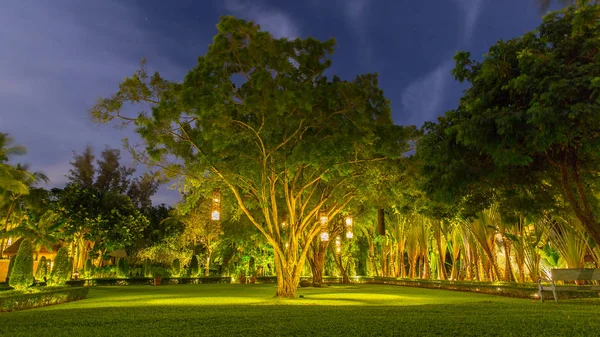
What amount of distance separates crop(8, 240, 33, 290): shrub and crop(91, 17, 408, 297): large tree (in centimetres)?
559

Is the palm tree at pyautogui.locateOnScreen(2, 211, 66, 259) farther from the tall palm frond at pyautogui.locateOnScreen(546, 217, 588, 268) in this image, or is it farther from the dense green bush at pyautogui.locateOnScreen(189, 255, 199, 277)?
the tall palm frond at pyautogui.locateOnScreen(546, 217, 588, 268)

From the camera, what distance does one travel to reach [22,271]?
48.9ft

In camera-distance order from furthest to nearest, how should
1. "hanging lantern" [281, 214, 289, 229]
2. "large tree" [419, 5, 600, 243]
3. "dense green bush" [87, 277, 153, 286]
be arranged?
"dense green bush" [87, 277, 153, 286]
"hanging lantern" [281, 214, 289, 229]
"large tree" [419, 5, 600, 243]

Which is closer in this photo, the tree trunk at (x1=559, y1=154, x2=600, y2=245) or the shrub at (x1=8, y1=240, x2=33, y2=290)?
A: the tree trunk at (x1=559, y1=154, x2=600, y2=245)

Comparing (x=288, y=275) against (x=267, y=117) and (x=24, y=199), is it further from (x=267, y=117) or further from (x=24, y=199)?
(x=24, y=199)

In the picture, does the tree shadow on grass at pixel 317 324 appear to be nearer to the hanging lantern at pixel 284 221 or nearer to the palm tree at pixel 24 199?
the hanging lantern at pixel 284 221

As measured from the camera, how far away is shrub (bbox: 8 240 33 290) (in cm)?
1477

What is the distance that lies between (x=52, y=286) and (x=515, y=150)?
17.4 meters

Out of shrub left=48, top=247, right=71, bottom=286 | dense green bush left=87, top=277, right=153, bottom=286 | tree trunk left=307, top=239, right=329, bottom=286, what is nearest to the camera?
shrub left=48, top=247, right=71, bottom=286

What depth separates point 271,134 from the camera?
49.0 feet

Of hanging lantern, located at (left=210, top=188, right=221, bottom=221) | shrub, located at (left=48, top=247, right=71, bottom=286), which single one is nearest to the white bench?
hanging lantern, located at (left=210, top=188, right=221, bottom=221)

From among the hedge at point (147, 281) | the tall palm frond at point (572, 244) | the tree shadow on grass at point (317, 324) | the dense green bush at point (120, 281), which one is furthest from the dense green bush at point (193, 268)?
the tree shadow on grass at point (317, 324)

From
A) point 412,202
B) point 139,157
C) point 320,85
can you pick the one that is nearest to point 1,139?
point 139,157

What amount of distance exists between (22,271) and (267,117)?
10.2 meters
